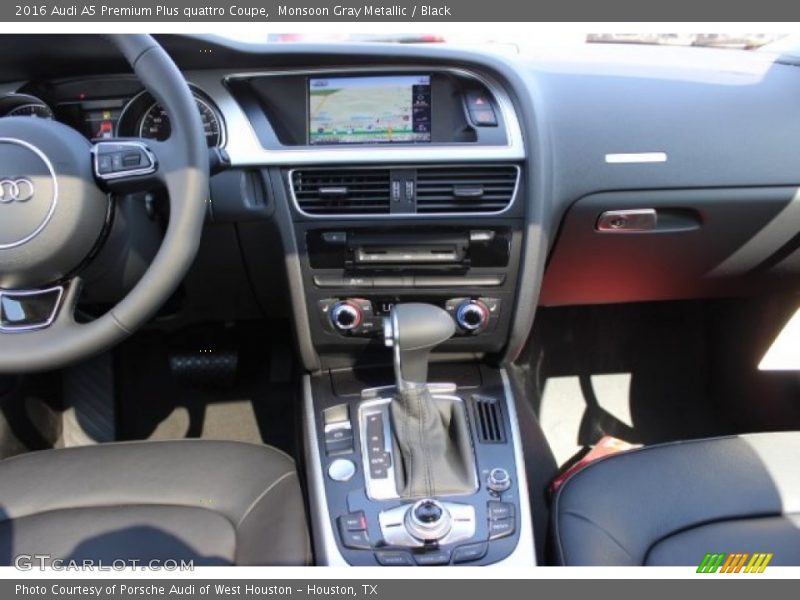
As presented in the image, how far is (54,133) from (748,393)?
2018mm

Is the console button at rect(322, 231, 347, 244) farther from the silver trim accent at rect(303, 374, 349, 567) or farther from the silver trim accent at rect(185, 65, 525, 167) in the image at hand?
the silver trim accent at rect(303, 374, 349, 567)

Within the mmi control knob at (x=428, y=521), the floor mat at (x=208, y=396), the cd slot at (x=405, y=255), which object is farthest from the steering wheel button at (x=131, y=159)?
the floor mat at (x=208, y=396)

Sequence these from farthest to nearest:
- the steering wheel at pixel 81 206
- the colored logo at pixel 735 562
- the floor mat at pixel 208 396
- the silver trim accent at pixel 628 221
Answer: the floor mat at pixel 208 396 → the silver trim accent at pixel 628 221 → the colored logo at pixel 735 562 → the steering wheel at pixel 81 206

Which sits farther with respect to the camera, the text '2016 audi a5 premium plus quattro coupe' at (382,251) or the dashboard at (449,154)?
the dashboard at (449,154)

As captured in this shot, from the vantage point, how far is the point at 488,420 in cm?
147

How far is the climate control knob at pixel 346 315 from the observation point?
1440mm

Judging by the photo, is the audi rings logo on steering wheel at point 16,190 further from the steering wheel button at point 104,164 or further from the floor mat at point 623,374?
the floor mat at point 623,374

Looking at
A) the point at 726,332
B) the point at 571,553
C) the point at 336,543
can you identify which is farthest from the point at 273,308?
the point at 726,332

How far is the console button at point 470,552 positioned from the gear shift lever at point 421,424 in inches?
4.4

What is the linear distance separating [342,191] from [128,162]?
0.43m

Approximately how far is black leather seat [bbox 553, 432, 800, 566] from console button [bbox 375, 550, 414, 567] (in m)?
0.28

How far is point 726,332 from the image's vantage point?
84.2 inches

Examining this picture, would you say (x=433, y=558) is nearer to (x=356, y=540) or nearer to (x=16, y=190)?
(x=356, y=540)

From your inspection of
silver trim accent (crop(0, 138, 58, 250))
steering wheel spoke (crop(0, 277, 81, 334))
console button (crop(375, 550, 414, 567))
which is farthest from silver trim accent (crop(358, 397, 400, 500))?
silver trim accent (crop(0, 138, 58, 250))
